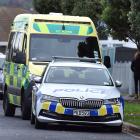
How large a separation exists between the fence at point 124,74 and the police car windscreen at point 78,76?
16.2 metres

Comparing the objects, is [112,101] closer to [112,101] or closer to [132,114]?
[112,101]

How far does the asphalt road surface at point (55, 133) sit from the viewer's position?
15727mm

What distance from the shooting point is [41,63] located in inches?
808

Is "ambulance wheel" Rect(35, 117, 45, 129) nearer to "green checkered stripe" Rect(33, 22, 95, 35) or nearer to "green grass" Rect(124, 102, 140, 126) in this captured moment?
"green grass" Rect(124, 102, 140, 126)

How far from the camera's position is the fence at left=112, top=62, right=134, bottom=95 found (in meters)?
35.2

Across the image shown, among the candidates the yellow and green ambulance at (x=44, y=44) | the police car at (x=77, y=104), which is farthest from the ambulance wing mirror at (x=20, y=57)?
the police car at (x=77, y=104)

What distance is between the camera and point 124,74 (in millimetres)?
36812

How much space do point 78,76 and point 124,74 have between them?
1854cm

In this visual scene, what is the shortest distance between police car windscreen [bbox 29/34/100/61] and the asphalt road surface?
2503mm

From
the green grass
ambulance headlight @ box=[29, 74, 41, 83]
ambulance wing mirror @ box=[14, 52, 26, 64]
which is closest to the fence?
the green grass

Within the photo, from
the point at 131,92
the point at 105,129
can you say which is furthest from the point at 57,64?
the point at 131,92

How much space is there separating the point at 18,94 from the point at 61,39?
192 centimetres

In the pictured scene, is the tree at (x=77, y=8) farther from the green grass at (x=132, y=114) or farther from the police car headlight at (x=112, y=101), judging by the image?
the police car headlight at (x=112, y=101)

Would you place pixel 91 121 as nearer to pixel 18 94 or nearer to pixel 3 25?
pixel 18 94
